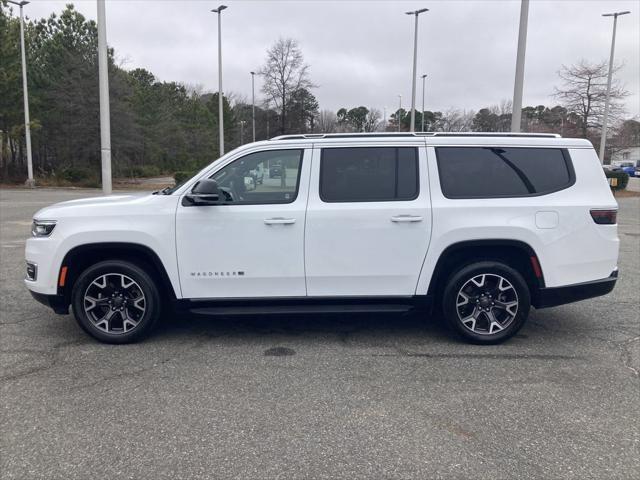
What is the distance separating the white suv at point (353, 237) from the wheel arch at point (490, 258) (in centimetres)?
1

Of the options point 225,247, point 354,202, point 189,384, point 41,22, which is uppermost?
point 41,22

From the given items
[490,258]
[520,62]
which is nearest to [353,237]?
[490,258]

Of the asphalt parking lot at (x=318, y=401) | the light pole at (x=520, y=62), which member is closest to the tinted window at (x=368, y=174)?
the asphalt parking lot at (x=318, y=401)

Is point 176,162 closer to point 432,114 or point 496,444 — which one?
point 432,114

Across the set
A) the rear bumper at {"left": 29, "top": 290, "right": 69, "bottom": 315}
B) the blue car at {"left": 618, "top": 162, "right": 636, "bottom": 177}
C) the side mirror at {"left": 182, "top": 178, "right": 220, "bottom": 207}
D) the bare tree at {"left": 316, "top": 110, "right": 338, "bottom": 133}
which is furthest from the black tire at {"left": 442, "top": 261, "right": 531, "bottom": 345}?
the blue car at {"left": 618, "top": 162, "right": 636, "bottom": 177}

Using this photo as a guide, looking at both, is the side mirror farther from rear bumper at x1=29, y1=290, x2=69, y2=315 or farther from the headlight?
rear bumper at x1=29, y1=290, x2=69, y2=315

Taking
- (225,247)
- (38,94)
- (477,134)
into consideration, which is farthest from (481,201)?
(38,94)

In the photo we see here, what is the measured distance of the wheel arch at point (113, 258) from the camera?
15.4 feet

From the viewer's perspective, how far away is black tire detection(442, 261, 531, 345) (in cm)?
481

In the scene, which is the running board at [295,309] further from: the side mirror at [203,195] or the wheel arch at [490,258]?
the side mirror at [203,195]

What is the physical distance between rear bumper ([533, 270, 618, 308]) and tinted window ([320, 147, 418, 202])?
1.55m

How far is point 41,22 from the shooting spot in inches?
1364

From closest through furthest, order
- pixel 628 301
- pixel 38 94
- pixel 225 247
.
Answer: pixel 225 247 < pixel 628 301 < pixel 38 94

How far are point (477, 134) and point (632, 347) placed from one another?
99.3 inches
